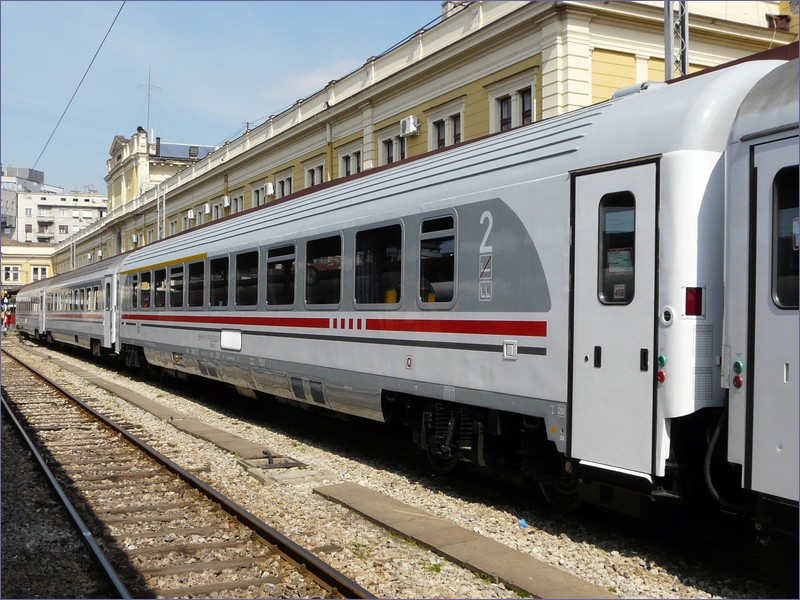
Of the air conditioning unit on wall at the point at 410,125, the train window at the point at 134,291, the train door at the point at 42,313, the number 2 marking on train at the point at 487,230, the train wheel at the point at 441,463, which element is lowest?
the train wheel at the point at 441,463

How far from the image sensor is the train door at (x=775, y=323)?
199 inches

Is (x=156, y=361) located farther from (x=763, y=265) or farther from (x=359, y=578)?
(x=763, y=265)

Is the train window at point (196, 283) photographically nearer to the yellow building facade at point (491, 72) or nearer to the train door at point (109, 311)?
the train door at point (109, 311)

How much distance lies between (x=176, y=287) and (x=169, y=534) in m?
9.92

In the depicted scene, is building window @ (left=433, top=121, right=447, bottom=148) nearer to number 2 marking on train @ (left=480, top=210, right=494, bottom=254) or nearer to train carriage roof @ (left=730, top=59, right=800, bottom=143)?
number 2 marking on train @ (left=480, top=210, right=494, bottom=254)

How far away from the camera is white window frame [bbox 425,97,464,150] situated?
26.0 meters

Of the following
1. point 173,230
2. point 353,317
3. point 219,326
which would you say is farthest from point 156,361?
point 173,230

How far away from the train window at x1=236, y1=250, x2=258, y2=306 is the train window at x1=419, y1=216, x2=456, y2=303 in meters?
4.66

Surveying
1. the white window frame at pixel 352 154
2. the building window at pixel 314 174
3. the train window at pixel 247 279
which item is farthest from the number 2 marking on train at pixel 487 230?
→ the building window at pixel 314 174

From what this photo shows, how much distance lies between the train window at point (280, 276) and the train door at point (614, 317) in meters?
5.58

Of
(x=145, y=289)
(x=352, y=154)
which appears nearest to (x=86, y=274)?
(x=145, y=289)

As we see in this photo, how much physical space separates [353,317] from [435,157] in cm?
203

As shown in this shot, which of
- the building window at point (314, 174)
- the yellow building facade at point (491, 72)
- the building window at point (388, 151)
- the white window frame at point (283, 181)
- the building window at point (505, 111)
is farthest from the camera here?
the white window frame at point (283, 181)

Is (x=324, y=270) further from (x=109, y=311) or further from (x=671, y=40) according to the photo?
(x=109, y=311)
